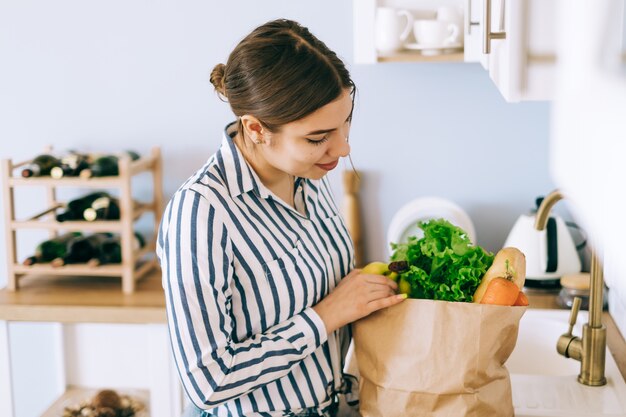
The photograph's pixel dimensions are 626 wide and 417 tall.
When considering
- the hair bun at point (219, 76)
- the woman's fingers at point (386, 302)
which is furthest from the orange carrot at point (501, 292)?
the hair bun at point (219, 76)

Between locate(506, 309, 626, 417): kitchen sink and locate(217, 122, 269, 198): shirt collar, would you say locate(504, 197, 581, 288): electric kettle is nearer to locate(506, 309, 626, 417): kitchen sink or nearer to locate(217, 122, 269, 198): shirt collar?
locate(506, 309, 626, 417): kitchen sink

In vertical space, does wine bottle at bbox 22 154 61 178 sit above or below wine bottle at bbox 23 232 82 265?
above

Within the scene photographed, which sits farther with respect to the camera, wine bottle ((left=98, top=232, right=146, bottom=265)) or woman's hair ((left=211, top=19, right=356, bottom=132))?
wine bottle ((left=98, top=232, right=146, bottom=265))

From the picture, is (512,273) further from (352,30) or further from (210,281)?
(352,30)

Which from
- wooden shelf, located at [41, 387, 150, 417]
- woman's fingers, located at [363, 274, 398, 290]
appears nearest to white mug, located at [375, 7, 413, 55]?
woman's fingers, located at [363, 274, 398, 290]

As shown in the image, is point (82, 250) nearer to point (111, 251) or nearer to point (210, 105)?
point (111, 251)

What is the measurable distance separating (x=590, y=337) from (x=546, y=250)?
65cm

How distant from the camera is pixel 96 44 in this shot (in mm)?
2379

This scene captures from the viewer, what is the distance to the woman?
1.13m

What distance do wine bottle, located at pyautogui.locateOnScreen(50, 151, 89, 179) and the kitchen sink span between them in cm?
128

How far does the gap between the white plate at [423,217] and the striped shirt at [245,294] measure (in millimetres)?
850

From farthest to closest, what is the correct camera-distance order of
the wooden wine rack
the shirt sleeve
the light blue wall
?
the light blue wall, the wooden wine rack, the shirt sleeve

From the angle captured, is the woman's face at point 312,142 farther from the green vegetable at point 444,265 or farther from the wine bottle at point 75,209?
the wine bottle at point 75,209

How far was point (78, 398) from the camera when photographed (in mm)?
2291
